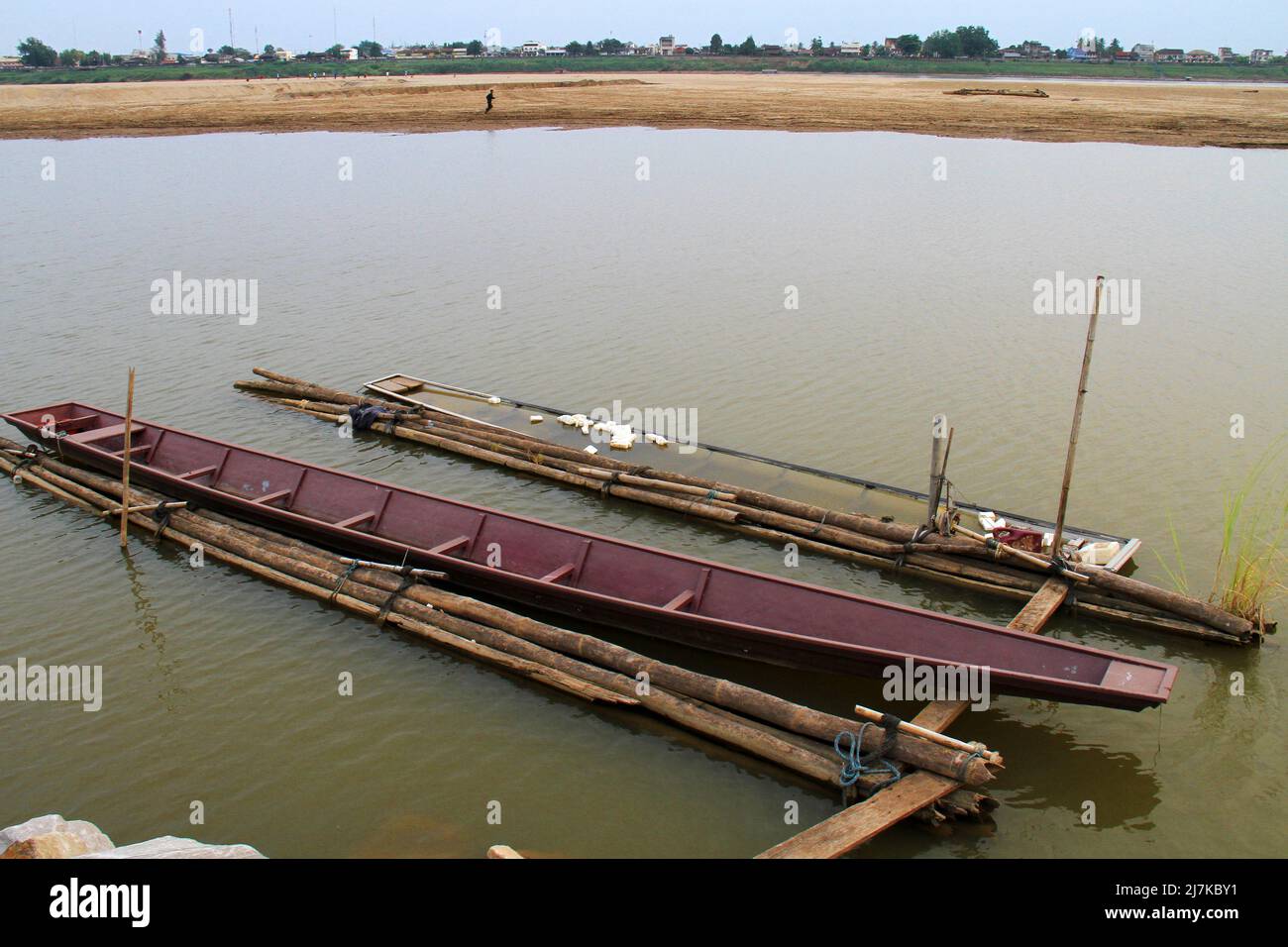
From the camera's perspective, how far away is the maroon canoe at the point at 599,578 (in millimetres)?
9500

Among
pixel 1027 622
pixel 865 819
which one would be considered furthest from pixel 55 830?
pixel 1027 622

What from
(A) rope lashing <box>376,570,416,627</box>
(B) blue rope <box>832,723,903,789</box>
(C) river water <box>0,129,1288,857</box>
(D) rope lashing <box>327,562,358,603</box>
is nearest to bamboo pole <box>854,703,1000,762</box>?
(B) blue rope <box>832,723,903,789</box>

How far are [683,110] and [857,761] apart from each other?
58.8 metres

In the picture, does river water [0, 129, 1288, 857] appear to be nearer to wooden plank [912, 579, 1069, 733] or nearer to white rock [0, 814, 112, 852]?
wooden plank [912, 579, 1069, 733]

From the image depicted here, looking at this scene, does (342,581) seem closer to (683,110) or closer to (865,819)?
(865,819)

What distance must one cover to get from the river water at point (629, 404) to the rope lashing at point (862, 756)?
18.7 inches

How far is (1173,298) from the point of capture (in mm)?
22562

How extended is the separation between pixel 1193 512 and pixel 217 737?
12304 millimetres

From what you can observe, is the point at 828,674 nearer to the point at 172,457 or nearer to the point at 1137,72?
the point at 172,457

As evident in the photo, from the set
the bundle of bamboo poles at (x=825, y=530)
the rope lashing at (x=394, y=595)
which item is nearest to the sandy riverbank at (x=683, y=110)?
the bundle of bamboo poles at (x=825, y=530)

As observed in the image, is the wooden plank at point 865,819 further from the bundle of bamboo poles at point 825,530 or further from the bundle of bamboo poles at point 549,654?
the bundle of bamboo poles at point 825,530

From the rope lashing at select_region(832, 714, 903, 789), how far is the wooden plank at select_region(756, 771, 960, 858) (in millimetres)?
175

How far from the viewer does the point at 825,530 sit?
13172 mm

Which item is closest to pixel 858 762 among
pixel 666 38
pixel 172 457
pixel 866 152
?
pixel 172 457
